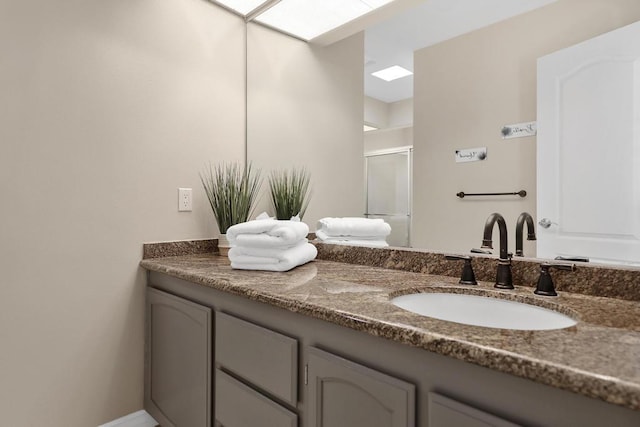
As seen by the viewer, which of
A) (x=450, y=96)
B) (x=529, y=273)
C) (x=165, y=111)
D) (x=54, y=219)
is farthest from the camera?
(x=165, y=111)

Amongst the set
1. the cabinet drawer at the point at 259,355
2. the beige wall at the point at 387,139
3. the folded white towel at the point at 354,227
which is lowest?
the cabinet drawer at the point at 259,355

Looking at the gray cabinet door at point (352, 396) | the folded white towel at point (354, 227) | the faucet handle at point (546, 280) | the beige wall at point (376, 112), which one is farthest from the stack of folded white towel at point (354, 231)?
the gray cabinet door at point (352, 396)

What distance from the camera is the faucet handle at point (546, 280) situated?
1.01 metres

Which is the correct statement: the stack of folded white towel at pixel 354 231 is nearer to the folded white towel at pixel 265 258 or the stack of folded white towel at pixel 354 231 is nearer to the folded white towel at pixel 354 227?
the folded white towel at pixel 354 227

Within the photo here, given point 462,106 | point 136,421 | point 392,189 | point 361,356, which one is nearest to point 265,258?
point 392,189

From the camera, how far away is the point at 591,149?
3.29ft

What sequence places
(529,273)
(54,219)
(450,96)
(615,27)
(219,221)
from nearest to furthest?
(615,27)
(529,273)
(450,96)
(54,219)
(219,221)

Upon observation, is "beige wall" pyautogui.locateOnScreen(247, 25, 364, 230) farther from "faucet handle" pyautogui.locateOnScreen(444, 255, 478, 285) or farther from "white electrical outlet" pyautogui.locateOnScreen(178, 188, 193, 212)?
"faucet handle" pyautogui.locateOnScreen(444, 255, 478, 285)

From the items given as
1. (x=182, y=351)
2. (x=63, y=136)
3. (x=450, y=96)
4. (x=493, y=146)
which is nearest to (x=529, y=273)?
(x=493, y=146)

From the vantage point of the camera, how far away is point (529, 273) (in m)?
1.13

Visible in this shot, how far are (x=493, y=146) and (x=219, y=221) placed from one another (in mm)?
1275

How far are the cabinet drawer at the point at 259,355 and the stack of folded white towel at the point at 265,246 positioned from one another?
0.81 ft

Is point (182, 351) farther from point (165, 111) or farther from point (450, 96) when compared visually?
point (450, 96)

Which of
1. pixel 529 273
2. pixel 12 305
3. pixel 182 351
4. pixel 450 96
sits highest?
pixel 450 96
